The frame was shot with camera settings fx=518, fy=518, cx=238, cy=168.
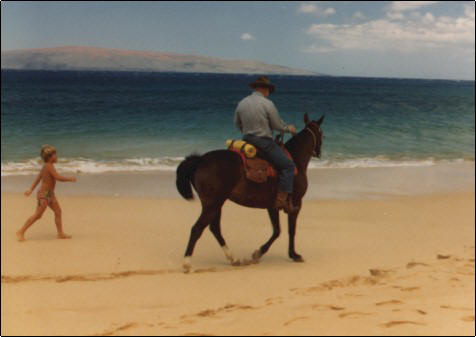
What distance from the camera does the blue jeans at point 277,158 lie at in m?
5.98

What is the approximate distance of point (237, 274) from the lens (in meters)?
6.40

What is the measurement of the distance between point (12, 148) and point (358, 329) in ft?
62.7

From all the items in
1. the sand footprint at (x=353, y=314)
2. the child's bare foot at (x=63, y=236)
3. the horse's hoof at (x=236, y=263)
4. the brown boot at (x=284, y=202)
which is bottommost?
the child's bare foot at (x=63, y=236)

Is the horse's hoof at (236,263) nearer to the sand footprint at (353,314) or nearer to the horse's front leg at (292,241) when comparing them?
the horse's front leg at (292,241)

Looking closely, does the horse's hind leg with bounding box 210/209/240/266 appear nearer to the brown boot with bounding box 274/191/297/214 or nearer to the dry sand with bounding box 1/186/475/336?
the dry sand with bounding box 1/186/475/336

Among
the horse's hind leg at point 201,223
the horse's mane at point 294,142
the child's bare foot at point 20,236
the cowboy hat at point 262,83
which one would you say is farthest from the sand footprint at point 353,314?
the child's bare foot at point 20,236

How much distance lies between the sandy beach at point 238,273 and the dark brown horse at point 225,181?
79 cm

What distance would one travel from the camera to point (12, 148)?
20453 mm

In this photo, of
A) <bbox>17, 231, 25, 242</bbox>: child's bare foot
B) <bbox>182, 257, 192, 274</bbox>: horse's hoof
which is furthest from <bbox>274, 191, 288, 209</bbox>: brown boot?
<bbox>17, 231, 25, 242</bbox>: child's bare foot

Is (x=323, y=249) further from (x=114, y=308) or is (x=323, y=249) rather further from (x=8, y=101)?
(x=8, y=101)

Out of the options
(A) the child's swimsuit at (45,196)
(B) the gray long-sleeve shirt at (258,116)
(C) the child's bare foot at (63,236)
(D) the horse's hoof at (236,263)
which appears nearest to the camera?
(B) the gray long-sleeve shirt at (258,116)

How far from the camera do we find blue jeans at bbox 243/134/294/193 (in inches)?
235

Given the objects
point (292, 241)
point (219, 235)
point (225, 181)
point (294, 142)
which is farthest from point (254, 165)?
point (292, 241)

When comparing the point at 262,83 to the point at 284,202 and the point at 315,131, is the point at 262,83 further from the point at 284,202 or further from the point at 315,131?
the point at 284,202
